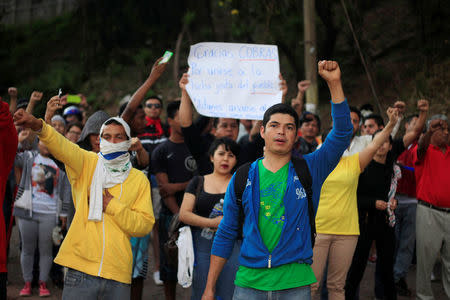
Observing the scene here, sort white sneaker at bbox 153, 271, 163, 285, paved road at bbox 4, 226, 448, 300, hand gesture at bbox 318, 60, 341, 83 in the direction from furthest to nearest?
white sneaker at bbox 153, 271, 163, 285 → paved road at bbox 4, 226, 448, 300 → hand gesture at bbox 318, 60, 341, 83

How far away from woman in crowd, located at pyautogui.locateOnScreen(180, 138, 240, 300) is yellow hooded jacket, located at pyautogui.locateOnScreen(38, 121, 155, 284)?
3.00 ft

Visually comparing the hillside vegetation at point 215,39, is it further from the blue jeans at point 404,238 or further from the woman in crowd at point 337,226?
the woman in crowd at point 337,226

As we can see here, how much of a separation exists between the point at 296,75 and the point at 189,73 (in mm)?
10432

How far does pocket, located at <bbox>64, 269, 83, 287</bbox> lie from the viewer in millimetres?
3916

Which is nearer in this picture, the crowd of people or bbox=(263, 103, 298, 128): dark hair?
the crowd of people

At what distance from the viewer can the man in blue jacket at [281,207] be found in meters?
3.39

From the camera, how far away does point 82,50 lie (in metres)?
22.0

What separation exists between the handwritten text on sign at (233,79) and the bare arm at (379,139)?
1054 mm

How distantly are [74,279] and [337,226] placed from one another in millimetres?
2919

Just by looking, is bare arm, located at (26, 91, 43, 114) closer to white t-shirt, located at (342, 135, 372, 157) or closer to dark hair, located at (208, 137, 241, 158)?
dark hair, located at (208, 137, 241, 158)

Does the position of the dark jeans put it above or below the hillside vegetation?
below

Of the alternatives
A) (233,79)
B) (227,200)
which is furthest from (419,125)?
(227,200)

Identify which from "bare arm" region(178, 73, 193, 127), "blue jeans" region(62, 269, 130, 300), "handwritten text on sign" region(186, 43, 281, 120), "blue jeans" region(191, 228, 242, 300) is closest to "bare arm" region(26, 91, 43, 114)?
"bare arm" region(178, 73, 193, 127)

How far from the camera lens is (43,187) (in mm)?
7363
